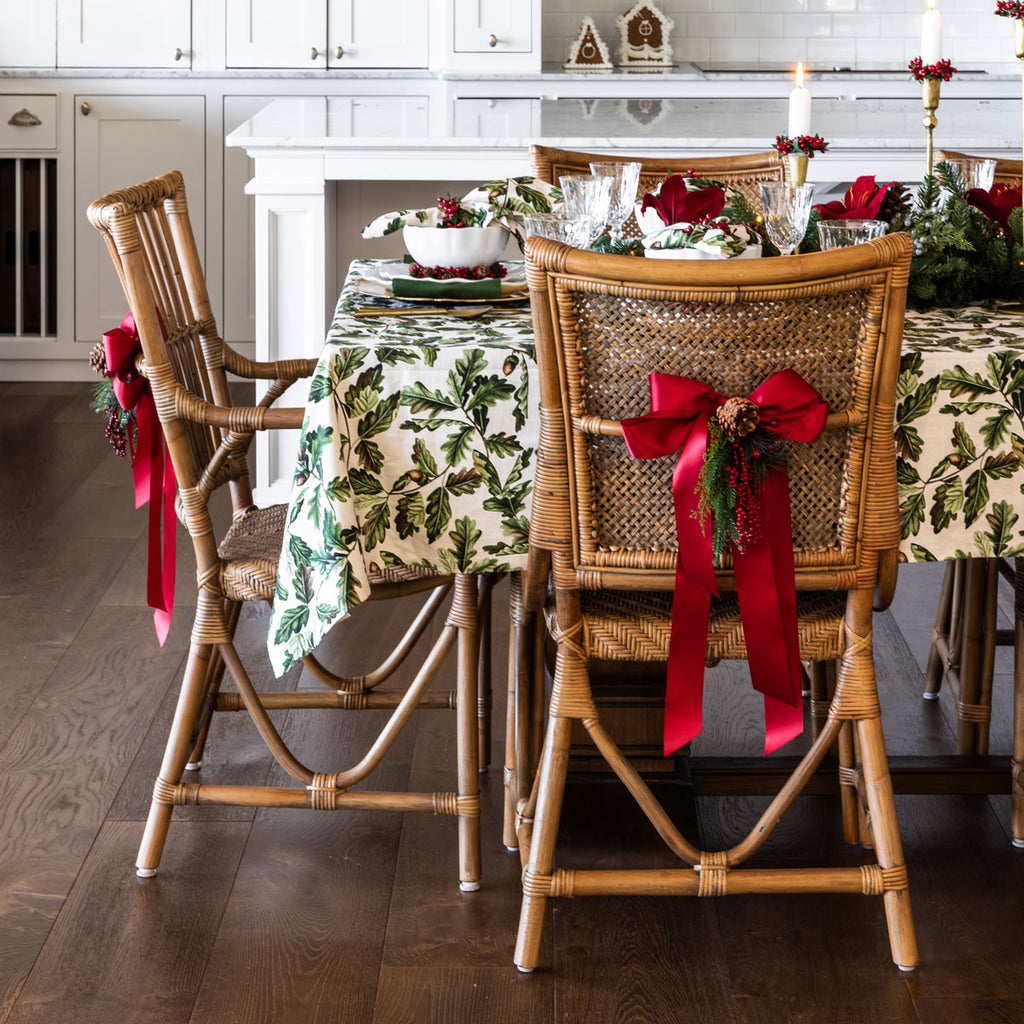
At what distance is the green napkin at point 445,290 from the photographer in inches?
77.0

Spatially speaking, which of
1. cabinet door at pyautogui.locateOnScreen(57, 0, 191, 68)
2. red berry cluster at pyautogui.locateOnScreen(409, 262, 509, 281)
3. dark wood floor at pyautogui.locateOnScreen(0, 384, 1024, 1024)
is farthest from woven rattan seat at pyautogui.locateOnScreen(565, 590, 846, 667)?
cabinet door at pyautogui.locateOnScreen(57, 0, 191, 68)

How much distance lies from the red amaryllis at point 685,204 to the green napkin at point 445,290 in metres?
0.25

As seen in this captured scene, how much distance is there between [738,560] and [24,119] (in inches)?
162

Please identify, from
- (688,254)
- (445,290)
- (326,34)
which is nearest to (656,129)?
(445,290)

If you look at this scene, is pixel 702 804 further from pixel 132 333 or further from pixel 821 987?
pixel 132 333

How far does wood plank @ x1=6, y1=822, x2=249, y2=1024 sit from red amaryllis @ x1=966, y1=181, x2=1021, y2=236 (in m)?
1.43

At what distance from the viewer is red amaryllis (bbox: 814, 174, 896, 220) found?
6.59ft

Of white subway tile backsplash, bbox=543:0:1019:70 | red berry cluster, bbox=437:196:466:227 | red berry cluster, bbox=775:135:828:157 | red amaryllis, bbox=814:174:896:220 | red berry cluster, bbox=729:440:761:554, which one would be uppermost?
white subway tile backsplash, bbox=543:0:1019:70

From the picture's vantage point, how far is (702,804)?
2.21 meters

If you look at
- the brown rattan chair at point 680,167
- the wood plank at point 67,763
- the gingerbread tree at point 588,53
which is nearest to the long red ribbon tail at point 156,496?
the wood plank at point 67,763

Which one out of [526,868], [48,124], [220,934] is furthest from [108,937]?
[48,124]

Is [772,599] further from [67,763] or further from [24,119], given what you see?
[24,119]

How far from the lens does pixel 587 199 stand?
1982 mm

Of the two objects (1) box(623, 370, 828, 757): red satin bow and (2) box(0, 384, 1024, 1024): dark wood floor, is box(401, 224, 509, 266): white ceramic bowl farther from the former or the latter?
(2) box(0, 384, 1024, 1024): dark wood floor
